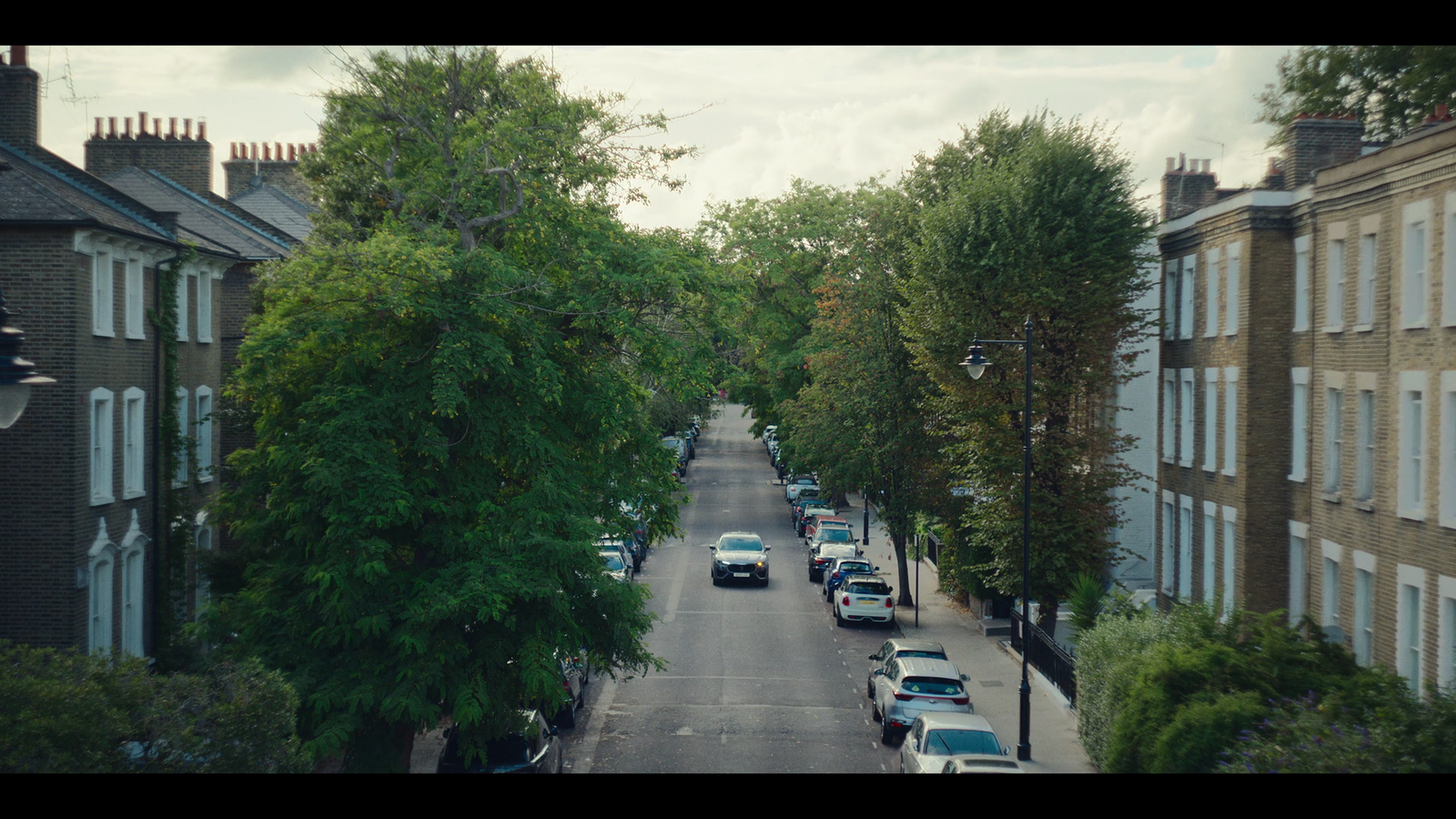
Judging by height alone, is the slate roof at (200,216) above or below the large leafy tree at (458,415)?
above

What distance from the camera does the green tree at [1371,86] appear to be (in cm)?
3500

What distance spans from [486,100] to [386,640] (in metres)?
11.2

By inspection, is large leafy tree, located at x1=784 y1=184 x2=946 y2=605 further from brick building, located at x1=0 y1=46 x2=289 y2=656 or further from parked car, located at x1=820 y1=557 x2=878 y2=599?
brick building, located at x1=0 y1=46 x2=289 y2=656

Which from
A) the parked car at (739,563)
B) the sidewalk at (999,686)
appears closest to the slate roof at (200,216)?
the parked car at (739,563)

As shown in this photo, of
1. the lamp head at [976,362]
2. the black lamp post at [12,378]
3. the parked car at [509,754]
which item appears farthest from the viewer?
the lamp head at [976,362]

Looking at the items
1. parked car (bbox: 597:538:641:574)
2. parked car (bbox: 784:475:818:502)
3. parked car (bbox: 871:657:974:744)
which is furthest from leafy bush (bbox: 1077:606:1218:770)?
parked car (bbox: 784:475:818:502)

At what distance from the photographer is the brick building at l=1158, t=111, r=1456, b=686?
1912 centimetres

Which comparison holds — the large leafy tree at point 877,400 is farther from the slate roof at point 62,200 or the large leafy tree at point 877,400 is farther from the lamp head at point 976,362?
the slate roof at point 62,200

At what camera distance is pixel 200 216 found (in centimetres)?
3269

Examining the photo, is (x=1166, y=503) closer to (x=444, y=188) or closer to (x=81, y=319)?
(x=444, y=188)

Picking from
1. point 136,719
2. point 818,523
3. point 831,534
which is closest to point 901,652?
point 136,719

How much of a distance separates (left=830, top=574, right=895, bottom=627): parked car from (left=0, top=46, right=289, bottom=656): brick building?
1908cm

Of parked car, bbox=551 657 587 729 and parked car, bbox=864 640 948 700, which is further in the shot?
parked car, bbox=864 640 948 700

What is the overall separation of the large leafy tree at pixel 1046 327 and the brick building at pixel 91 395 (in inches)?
746
